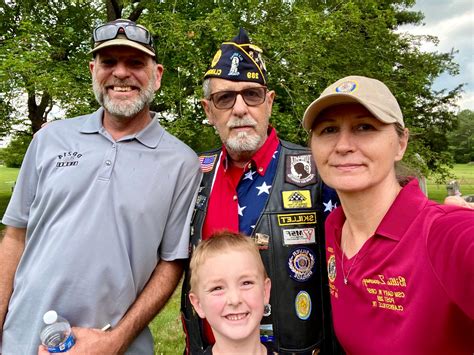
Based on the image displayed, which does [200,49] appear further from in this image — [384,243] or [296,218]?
[384,243]

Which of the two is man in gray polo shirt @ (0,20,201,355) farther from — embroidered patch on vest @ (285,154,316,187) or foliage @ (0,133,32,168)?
foliage @ (0,133,32,168)

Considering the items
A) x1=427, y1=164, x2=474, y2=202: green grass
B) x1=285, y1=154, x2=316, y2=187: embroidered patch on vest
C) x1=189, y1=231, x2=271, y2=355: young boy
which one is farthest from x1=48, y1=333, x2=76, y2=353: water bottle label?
x1=427, y1=164, x2=474, y2=202: green grass

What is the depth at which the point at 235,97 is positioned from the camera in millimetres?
3020

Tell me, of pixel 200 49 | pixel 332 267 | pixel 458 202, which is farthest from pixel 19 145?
pixel 458 202

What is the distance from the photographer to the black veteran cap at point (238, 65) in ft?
10.1

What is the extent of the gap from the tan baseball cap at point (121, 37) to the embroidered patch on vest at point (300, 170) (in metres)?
1.24

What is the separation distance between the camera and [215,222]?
2.86 metres

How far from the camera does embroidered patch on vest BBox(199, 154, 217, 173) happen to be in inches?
123

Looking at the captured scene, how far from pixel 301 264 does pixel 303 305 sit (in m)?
0.25

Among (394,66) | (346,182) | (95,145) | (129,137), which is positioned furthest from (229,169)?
(394,66)

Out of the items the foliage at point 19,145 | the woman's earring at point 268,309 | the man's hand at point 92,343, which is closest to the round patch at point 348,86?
the woman's earring at point 268,309

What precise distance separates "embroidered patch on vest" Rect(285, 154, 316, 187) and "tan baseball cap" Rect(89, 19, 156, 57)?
4.07 feet

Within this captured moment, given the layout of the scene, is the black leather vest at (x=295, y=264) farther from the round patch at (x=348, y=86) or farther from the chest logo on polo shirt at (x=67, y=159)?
the chest logo on polo shirt at (x=67, y=159)

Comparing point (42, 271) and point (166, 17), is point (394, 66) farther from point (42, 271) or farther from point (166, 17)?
point (42, 271)
